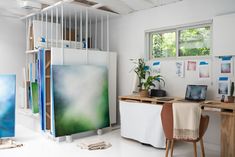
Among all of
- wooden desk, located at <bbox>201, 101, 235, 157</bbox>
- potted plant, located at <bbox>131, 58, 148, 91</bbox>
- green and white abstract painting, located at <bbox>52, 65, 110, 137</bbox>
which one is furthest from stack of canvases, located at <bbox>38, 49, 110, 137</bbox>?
wooden desk, located at <bbox>201, 101, 235, 157</bbox>

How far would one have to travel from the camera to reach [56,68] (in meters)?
4.09

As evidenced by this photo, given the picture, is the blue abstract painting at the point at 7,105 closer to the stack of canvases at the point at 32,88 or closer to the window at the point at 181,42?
the stack of canvases at the point at 32,88

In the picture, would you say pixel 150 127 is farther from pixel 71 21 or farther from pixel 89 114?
pixel 71 21

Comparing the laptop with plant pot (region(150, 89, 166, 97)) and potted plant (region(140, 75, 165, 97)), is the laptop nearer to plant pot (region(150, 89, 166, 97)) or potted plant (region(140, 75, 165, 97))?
plant pot (region(150, 89, 166, 97))

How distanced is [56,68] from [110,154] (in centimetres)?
176

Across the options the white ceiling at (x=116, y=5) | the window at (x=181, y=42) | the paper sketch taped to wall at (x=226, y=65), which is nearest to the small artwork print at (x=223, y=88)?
the paper sketch taped to wall at (x=226, y=65)

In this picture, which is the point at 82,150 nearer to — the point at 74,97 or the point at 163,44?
the point at 74,97

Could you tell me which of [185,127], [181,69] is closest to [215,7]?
[181,69]

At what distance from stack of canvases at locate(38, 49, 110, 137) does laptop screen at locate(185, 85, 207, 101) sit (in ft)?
5.57

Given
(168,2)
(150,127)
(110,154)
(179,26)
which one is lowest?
(110,154)

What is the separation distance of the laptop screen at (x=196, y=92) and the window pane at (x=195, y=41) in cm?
66

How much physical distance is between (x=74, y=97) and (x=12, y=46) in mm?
→ 2511

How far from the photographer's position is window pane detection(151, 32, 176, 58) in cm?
460

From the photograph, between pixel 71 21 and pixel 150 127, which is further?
pixel 71 21
